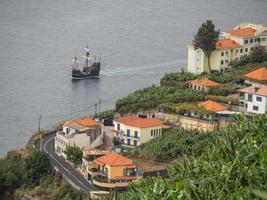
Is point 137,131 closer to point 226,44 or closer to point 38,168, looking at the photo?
point 38,168

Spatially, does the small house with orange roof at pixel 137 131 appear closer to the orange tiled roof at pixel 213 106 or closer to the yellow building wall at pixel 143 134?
the yellow building wall at pixel 143 134

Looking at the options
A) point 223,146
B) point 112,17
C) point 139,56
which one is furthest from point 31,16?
point 223,146

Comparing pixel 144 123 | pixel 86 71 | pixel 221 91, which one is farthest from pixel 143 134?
pixel 86 71

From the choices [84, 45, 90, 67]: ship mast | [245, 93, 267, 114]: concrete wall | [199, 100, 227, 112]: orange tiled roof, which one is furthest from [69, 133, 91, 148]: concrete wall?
[84, 45, 90, 67]: ship mast

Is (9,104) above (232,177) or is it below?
below

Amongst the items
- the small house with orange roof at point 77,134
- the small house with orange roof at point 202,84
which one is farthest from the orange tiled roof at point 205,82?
the small house with orange roof at point 77,134

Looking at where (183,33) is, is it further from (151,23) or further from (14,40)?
(14,40)
